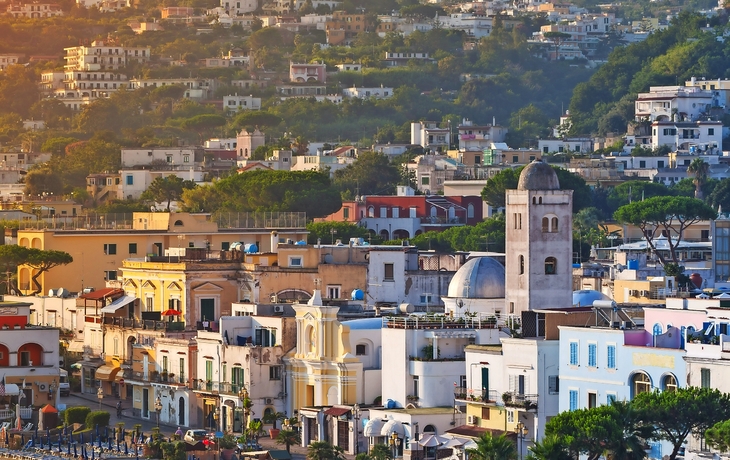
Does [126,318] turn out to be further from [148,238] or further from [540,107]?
[540,107]

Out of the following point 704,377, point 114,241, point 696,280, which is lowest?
point 704,377

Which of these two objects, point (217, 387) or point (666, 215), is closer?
point (217, 387)

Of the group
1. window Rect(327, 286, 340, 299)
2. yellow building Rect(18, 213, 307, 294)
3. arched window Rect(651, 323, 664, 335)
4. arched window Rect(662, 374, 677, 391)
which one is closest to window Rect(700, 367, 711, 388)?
arched window Rect(662, 374, 677, 391)

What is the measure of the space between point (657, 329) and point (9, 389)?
2251 centimetres

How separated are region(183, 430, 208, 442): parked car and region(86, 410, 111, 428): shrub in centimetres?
337

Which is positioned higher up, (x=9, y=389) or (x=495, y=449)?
(x=495, y=449)

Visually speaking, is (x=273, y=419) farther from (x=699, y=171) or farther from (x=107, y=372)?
(x=699, y=171)

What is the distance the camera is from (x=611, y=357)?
50.8 m

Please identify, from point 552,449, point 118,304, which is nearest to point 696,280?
point 118,304

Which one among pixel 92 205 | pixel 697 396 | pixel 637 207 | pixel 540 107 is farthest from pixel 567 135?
pixel 697 396

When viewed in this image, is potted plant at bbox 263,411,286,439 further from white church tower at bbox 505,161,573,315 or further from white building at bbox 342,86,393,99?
white building at bbox 342,86,393,99

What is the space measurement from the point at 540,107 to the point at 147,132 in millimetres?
32943

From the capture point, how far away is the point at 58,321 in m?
78.5

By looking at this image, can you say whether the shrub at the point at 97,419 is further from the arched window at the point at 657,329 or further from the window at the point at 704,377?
the window at the point at 704,377
